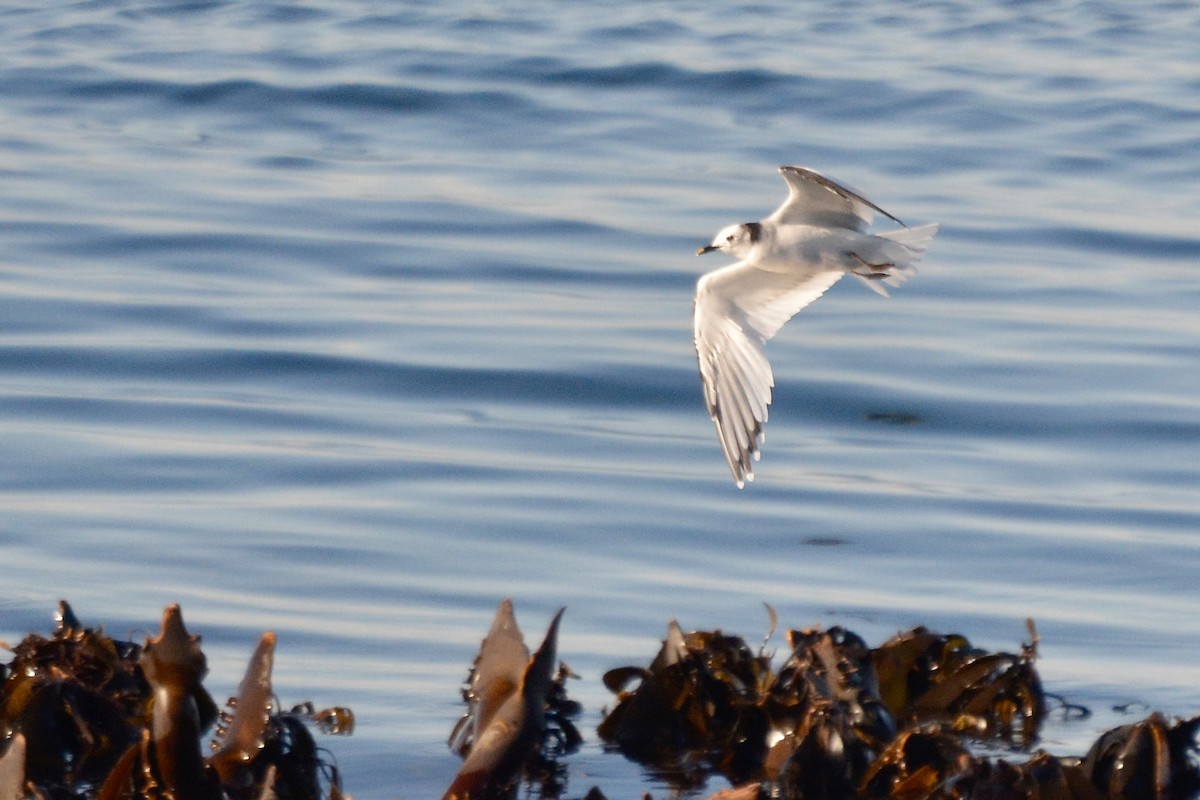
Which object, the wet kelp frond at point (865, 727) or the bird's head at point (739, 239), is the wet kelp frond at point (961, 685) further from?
the bird's head at point (739, 239)

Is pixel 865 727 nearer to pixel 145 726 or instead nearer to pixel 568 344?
pixel 145 726

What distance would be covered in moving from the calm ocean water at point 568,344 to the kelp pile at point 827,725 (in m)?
0.22

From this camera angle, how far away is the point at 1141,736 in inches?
203

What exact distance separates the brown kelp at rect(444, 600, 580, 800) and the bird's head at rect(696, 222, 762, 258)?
356 centimetres

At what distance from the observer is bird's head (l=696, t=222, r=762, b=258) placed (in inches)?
324

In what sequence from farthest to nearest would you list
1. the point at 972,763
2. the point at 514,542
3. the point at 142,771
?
the point at 514,542 < the point at 972,763 < the point at 142,771

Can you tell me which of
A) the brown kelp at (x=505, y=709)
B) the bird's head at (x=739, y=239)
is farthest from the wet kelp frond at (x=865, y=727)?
the bird's head at (x=739, y=239)

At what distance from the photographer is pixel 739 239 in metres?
8.23

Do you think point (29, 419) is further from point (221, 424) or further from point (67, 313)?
point (67, 313)

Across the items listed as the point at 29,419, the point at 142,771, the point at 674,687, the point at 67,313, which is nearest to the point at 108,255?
the point at 67,313

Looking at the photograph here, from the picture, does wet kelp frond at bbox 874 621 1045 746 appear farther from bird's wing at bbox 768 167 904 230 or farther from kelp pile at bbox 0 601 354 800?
bird's wing at bbox 768 167 904 230

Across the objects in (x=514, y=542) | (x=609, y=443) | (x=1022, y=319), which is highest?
(x=1022, y=319)

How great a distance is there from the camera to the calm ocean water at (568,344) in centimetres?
832

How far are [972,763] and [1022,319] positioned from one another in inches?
389
